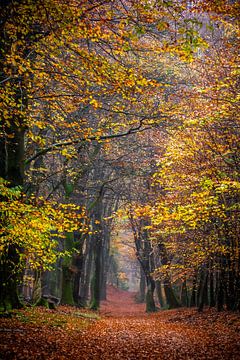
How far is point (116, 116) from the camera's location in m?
17.0

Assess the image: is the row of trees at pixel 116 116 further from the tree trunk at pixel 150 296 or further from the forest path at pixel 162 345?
the forest path at pixel 162 345

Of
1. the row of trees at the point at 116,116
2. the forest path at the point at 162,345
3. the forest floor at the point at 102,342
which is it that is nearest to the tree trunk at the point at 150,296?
the row of trees at the point at 116,116

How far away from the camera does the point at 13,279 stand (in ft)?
38.0

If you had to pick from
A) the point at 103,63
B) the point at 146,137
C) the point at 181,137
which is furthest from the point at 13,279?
the point at 146,137

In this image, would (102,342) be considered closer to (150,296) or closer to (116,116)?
(116,116)

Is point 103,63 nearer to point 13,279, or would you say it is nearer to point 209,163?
point 209,163

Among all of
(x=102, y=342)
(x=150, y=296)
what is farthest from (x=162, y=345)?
(x=150, y=296)

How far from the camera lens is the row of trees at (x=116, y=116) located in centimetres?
809

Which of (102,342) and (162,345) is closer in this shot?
(162,345)

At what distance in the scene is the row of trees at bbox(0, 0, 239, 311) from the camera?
8.09 m

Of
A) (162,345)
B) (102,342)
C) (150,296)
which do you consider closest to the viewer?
(162,345)

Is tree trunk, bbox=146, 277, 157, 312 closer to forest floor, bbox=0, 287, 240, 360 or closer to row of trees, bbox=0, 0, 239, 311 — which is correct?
row of trees, bbox=0, 0, 239, 311

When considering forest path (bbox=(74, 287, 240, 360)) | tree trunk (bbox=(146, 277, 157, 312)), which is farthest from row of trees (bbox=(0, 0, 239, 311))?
forest path (bbox=(74, 287, 240, 360))

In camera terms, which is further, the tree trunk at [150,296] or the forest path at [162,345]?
the tree trunk at [150,296]
